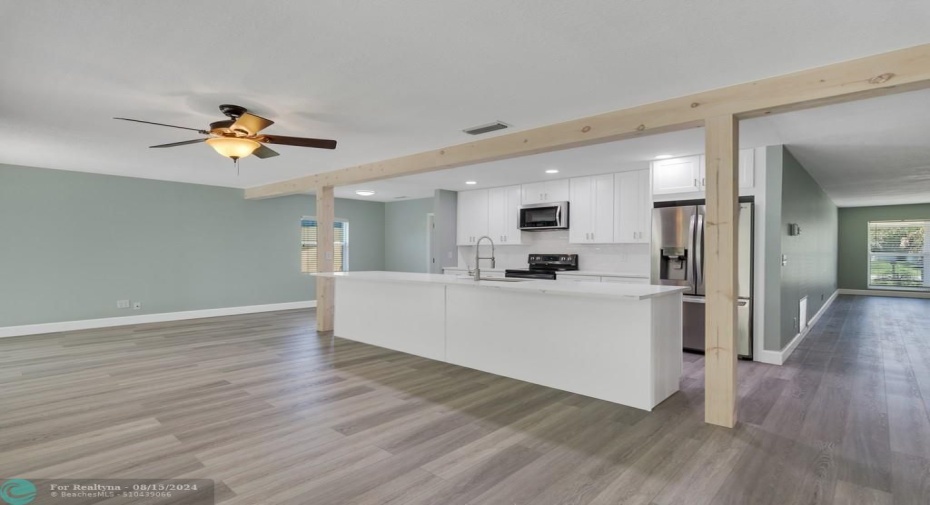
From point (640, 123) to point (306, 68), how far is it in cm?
235

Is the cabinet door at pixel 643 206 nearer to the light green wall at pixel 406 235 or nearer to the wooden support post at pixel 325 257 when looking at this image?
the wooden support post at pixel 325 257

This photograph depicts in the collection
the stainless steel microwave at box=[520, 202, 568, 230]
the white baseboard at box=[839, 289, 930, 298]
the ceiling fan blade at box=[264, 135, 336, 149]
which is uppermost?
the ceiling fan blade at box=[264, 135, 336, 149]

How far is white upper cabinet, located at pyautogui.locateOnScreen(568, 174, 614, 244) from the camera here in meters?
6.27

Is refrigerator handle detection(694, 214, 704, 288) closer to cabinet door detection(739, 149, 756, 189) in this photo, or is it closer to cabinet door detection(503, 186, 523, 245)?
cabinet door detection(739, 149, 756, 189)

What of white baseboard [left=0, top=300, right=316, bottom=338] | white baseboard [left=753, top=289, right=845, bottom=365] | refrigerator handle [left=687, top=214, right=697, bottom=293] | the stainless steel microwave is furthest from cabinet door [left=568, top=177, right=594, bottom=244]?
white baseboard [left=0, top=300, right=316, bottom=338]

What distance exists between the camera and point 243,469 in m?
2.33

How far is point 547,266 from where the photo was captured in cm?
713

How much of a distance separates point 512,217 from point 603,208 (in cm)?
167

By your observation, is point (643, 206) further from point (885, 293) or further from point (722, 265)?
point (885, 293)

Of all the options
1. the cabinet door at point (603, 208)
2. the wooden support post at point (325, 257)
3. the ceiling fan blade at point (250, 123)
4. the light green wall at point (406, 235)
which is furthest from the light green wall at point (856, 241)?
the ceiling fan blade at point (250, 123)

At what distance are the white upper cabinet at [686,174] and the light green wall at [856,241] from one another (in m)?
9.19

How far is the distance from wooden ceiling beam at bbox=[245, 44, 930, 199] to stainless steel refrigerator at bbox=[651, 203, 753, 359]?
209 cm

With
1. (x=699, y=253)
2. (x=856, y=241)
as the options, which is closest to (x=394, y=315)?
(x=699, y=253)

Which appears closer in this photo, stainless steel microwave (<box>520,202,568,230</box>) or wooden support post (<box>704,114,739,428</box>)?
wooden support post (<box>704,114,739,428</box>)
